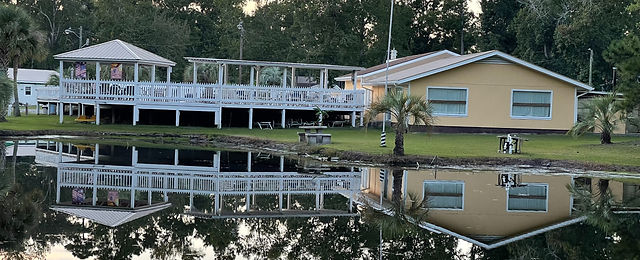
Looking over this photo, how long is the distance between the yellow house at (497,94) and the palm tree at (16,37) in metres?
19.9

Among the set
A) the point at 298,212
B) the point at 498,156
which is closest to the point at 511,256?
the point at 298,212

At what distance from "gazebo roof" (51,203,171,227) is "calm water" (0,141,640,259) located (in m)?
0.03

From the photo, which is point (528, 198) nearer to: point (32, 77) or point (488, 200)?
point (488, 200)

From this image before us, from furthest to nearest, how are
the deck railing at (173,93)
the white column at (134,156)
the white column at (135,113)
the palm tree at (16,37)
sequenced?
the palm tree at (16,37)
the white column at (135,113)
the deck railing at (173,93)
the white column at (134,156)

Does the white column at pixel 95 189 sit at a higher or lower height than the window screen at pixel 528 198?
lower

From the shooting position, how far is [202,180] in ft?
70.0

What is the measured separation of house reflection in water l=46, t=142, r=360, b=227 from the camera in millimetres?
16469

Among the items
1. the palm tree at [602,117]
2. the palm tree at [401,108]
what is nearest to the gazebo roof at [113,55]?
the palm tree at [401,108]

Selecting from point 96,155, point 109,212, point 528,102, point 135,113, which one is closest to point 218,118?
point 135,113

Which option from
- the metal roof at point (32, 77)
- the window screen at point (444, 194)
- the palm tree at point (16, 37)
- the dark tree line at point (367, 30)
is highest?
the dark tree line at point (367, 30)

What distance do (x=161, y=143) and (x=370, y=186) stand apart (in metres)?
15.0

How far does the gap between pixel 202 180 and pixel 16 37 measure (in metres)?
27.8

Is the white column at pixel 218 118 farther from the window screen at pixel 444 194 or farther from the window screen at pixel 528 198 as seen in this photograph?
the window screen at pixel 528 198

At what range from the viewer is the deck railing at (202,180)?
64.9 ft
